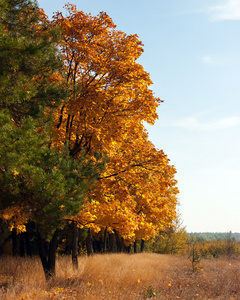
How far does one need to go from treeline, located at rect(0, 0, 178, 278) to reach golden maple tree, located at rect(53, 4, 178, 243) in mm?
37

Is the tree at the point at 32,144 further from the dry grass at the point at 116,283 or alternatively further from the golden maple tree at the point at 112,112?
the dry grass at the point at 116,283

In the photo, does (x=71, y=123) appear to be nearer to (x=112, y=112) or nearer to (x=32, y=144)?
(x=112, y=112)

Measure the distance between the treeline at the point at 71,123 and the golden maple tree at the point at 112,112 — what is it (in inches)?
1.5

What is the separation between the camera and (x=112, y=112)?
10781mm

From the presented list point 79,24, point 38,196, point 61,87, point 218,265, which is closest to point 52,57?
point 61,87

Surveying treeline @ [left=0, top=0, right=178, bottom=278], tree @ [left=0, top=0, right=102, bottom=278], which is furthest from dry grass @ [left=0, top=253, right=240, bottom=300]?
tree @ [left=0, top=0, right=102, bottom=278]

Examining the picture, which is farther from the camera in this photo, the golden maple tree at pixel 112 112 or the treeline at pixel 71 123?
the golden maple tree at pixel 112 112

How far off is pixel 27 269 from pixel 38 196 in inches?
230

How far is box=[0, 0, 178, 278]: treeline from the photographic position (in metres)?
8.05

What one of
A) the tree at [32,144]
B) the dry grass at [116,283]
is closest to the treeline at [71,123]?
the tree at [32,144]

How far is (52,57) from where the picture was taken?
9641mm

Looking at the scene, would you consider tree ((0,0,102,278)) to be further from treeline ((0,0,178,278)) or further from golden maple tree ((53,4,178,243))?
golden maple tree ((53,4,178,243))

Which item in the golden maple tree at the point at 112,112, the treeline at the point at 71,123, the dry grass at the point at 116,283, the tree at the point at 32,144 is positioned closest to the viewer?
the tree at the point at 32,144

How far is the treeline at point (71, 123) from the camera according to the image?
8.05 meters
